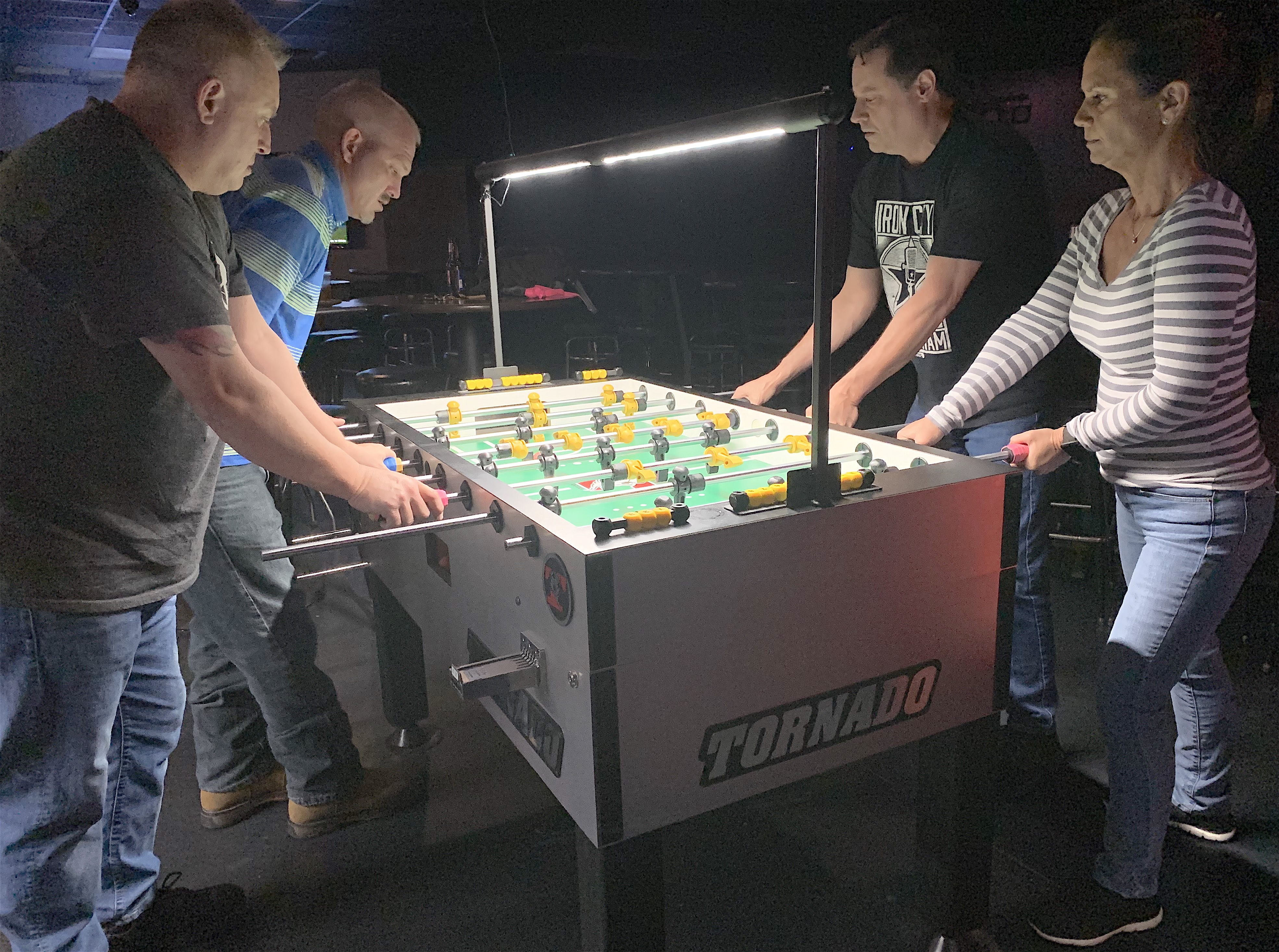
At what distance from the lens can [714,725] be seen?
1.35 metres

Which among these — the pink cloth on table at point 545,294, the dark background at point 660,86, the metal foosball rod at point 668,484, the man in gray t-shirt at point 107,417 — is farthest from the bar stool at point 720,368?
the man in gray t-shirt at point 107,417

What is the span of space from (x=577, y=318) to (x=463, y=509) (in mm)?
6099

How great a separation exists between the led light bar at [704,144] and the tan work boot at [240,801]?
1.80m

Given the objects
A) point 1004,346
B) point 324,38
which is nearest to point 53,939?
point 1004,346

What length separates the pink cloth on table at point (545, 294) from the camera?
5.69 metres

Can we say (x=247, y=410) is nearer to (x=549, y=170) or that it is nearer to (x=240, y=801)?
(x=549, y=170)

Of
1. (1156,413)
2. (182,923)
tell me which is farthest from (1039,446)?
(182,923)

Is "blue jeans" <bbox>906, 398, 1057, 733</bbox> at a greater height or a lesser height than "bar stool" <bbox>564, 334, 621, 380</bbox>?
lesser

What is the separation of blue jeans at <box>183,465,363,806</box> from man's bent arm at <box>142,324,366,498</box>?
0.53 meters

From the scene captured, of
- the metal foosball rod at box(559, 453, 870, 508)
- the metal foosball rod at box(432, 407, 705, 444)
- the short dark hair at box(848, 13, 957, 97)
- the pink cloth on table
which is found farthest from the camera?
the pink cloth on table

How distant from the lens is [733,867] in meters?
2.03

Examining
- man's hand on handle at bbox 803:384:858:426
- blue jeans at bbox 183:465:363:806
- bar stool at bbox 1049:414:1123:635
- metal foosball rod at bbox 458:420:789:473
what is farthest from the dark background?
blue jeans at bbox 183:465:363:806

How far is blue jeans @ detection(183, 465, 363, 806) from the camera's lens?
2.01 m

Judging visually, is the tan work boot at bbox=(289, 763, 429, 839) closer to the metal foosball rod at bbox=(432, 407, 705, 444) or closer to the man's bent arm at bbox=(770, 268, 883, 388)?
the metal foosball rod at bbox=(432, 407, 705, 444)
